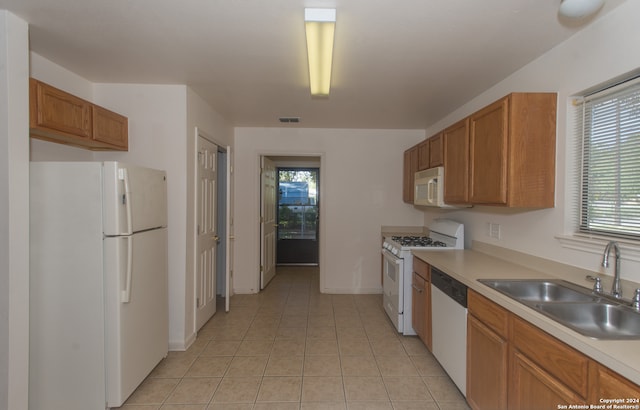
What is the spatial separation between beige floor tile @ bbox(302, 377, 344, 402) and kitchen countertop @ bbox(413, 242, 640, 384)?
3.96 feet

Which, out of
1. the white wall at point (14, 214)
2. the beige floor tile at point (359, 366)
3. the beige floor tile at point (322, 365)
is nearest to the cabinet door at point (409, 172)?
the beige floor tile at point (359, 366)

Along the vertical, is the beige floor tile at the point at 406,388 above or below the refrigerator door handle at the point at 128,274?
below

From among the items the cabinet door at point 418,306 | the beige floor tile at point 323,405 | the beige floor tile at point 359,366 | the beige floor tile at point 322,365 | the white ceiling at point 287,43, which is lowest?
the beige floor tile at point 322,365

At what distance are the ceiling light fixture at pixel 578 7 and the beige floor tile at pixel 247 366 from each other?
3082mm

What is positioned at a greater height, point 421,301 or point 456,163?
point 456,163

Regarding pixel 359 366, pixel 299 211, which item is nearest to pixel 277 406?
pixel 359 366

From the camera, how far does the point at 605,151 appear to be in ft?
5.86

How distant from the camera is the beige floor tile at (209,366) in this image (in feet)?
8.24

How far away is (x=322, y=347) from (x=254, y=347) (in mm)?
658

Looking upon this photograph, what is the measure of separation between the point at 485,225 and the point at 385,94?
1618 mm

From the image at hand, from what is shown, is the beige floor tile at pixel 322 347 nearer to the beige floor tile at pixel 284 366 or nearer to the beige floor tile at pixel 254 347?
the beige floor tile at pixel 284 366

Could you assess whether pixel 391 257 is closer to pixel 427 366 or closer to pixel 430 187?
pixel 430 187

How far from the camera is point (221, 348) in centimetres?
294

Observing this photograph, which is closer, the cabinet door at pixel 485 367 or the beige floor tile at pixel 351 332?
the cabinet door at pixel 485 367
